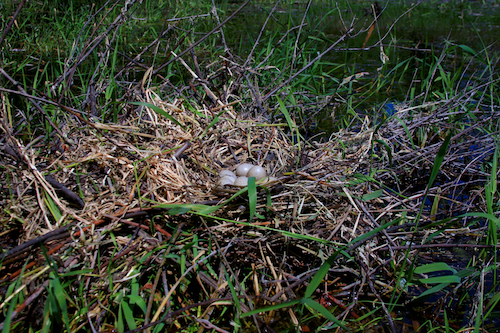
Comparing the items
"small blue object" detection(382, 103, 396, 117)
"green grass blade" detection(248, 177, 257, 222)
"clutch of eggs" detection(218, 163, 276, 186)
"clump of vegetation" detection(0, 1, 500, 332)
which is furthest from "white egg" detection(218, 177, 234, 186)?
"small blue object" detection(382, 103, 396, 117)

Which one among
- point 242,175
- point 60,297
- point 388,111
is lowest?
point 388,111

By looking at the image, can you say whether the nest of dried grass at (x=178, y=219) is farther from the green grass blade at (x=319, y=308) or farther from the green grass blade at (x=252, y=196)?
the green grass blade at (x=319, y=308)

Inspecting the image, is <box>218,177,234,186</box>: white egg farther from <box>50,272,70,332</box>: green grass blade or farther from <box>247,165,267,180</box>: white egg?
<box>50,272,70,332</box>: green grass blade

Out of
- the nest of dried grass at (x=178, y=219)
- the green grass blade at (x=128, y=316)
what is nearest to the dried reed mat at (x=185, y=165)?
the nest of dried grass at (x=178, y=219)

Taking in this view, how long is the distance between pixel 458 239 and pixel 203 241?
4.93 feet

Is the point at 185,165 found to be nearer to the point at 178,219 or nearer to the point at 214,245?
the point at 178,219

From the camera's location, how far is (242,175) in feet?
8.45

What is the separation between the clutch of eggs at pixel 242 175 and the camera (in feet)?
7.61

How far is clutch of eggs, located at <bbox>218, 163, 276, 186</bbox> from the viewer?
2.32 metres

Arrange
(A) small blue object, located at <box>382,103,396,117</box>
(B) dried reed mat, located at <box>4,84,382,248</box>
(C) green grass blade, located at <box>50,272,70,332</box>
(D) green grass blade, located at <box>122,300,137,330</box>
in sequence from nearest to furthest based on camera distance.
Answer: (C) green grass blade, located at <box>50,272,70,332</box>
(D) green grass blade, located at <box>122,300,137,330</box>
(B) dried reed mat, located at <box>4,84,382,248</box>
(A) small blue object, located at <box>382,103,396,117</box>

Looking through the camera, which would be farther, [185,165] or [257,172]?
[185,165]

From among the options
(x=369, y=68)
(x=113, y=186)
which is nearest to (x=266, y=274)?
(x=113, y=186)

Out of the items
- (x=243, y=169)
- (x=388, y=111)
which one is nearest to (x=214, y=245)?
(x=243, y=169)

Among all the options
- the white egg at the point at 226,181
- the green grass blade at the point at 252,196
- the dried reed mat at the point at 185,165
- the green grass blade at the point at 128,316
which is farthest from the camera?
the white egg at the point at 226,181
